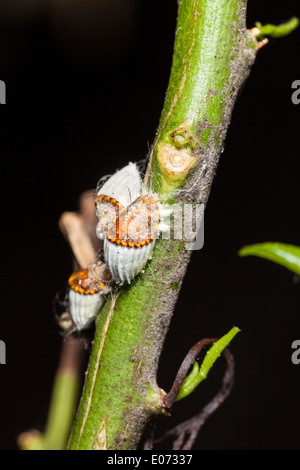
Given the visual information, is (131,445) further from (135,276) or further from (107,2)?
(107,2)

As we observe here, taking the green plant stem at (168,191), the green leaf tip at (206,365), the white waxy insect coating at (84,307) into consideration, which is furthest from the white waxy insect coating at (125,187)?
the green leaf tip at (206,365)

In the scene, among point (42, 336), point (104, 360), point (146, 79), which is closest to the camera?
point (104, 360)

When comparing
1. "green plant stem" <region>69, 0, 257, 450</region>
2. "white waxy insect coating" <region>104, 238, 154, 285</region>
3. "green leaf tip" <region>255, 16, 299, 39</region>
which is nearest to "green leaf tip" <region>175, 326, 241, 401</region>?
"green plant stem" <region>69, 0, 257, 450</region>

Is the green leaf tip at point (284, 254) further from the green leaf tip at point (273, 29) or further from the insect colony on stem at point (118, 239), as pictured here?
the green leaf tip at point (273, 29)

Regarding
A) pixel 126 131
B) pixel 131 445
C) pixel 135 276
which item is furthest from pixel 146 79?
pixel 131 445

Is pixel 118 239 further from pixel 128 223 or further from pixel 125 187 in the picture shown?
pixel 125 187

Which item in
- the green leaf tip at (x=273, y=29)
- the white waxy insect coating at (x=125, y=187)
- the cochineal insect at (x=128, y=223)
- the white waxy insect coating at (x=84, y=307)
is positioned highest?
the green leaf tip at (x=273, y=29)
